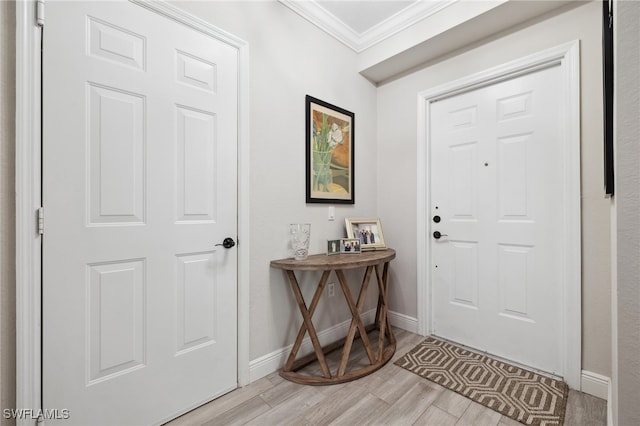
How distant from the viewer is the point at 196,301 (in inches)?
65.4

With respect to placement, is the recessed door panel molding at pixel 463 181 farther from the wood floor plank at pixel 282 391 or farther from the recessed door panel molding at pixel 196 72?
the recessed door panel molding at pixel 196 72

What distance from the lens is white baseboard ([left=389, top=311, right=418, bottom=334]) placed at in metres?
2.62

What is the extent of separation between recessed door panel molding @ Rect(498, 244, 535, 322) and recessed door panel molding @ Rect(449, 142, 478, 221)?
1.19ft

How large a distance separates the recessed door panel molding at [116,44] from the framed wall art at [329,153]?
44.1 inches

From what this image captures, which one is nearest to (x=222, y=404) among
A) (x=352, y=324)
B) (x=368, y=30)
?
(x=352, y=324)

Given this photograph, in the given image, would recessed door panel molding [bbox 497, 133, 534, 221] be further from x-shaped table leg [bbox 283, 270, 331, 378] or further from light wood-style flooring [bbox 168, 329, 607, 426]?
x-shaped table leg [bbox 283, 270, 331, 378]

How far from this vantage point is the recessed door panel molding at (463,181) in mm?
2301

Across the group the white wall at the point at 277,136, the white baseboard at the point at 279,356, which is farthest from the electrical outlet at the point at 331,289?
the white baseboard at the point at 279,356

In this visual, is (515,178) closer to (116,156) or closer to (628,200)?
(628,200)

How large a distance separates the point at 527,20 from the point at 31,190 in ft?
9.84

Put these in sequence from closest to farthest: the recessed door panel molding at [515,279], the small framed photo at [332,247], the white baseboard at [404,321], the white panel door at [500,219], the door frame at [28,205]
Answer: the door frame at [28,205], the white panel door at [500,219], the recessed door panel molding at [515,279], the small framed photo at [332,247], the white baseboard at [404,321]

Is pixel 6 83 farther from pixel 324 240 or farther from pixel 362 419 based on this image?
pixel 362 419

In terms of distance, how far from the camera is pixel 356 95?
8.84 ft

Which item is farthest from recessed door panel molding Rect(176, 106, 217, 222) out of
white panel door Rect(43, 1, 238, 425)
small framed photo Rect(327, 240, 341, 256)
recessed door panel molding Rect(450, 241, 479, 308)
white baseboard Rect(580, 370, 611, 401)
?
white baseboard Rect(580, 370, 611, 401)
